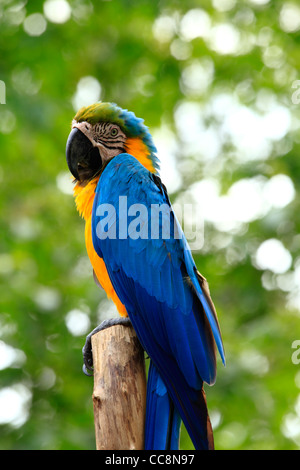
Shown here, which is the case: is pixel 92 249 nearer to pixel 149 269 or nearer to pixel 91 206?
pixel 91 206

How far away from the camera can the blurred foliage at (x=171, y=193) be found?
436 centimetres

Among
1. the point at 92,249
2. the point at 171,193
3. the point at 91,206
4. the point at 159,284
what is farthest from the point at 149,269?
the point at 171,193

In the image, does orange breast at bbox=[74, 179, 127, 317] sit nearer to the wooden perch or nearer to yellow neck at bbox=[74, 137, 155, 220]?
yellow neck at bbox=[74, 137, 155, 220]

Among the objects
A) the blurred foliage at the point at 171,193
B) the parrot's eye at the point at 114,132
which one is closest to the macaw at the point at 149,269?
the parrot's eye at the point at 114,132

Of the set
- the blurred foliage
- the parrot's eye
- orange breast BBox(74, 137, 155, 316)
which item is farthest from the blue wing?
the blurred foliage

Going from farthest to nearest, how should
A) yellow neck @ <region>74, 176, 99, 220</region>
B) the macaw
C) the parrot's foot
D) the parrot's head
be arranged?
Answer: the parrot's head, yellow neck @ <region>74, 176, 99, 220</region>, the parrot's foot, the macaw

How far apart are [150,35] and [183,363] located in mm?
5443

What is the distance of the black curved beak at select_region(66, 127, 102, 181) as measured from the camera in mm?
3002

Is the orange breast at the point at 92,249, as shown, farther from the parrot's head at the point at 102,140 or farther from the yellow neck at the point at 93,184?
the parrot's head at the point at 102,140

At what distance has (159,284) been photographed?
2553 mm

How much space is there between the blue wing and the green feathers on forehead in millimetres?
290

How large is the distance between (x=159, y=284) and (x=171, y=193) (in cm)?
334

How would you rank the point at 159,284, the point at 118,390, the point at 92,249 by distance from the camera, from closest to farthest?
the point at 118,390, the point at 159,284, the point at 92,249
